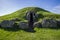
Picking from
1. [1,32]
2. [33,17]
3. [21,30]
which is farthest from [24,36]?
[33,17]

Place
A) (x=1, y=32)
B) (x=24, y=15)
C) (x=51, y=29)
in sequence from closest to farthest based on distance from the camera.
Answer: (x=1, y=32) < (x=51, y=29) < (x=24, y=15)

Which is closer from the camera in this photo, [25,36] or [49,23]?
[25,36]

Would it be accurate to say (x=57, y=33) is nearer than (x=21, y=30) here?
Yes

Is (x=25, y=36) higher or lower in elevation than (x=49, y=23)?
lower

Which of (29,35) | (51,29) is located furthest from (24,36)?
(51,29)

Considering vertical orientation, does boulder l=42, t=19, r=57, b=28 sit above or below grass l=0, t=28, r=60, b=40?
above

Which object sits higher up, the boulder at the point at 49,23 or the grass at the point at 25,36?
the boulder at the point at 49,23

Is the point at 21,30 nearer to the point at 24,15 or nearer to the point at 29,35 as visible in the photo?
the point at 29,35

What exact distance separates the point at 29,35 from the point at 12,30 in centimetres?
1317

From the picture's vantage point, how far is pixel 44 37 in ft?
213

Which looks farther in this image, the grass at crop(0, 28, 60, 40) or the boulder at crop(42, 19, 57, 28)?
the boulder at crop(42, 19, 57, 28)

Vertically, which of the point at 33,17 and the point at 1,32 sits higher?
the point at 33,17

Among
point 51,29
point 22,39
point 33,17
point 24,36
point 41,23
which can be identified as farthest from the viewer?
point 33,17

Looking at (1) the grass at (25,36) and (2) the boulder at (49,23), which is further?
(2) the boulder at (49,23)
